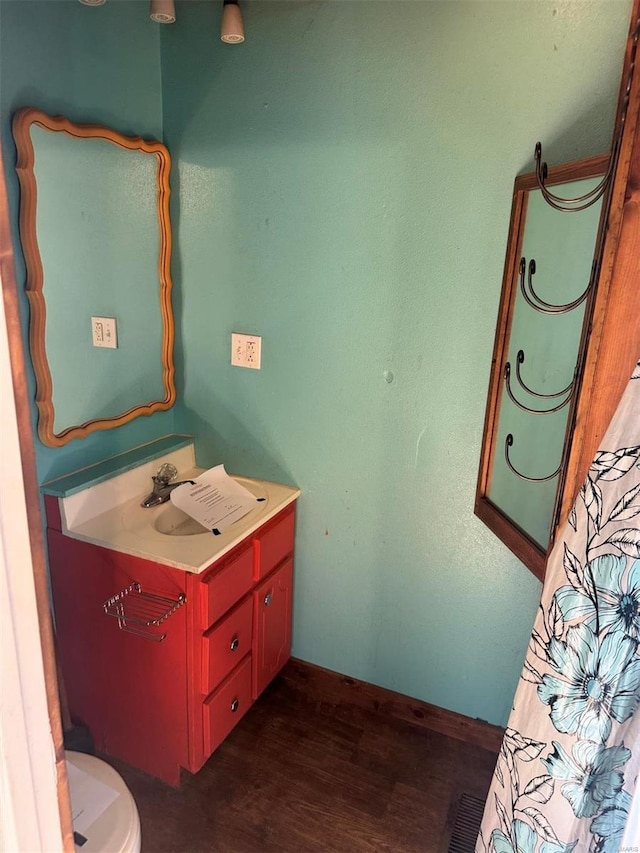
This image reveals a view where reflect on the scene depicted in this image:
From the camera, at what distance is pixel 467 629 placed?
1.84m

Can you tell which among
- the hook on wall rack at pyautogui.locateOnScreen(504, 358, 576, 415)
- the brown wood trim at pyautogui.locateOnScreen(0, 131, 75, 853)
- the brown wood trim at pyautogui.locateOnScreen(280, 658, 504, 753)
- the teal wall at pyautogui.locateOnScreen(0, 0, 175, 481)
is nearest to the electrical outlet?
the teal wall at pyautogui.locateOnScreen(0, 0, 175, 481)

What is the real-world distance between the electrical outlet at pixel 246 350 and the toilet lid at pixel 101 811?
48.1 inches

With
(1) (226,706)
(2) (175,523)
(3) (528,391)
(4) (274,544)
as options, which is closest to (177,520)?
(2) (175,523)

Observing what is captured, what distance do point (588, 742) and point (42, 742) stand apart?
820 millimetres

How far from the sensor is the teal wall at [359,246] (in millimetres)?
1456

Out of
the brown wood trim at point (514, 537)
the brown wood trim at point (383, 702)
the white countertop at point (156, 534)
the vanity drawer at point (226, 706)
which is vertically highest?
the brown wood trim at point (514, 537)

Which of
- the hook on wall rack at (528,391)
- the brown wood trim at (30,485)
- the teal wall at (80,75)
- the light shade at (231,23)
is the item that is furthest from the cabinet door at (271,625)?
the light shade at (231,23)

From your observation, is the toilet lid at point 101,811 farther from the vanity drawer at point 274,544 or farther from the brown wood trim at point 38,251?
the brown wood trim at point 38,251

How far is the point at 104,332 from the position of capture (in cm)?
175

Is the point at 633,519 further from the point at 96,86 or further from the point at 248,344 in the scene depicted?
the point at 96,86

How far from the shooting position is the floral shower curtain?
85 cm

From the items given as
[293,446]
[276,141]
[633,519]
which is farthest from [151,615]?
[276,141]

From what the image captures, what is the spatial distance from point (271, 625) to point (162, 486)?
62 cm

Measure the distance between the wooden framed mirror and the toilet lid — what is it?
3.21 ft
